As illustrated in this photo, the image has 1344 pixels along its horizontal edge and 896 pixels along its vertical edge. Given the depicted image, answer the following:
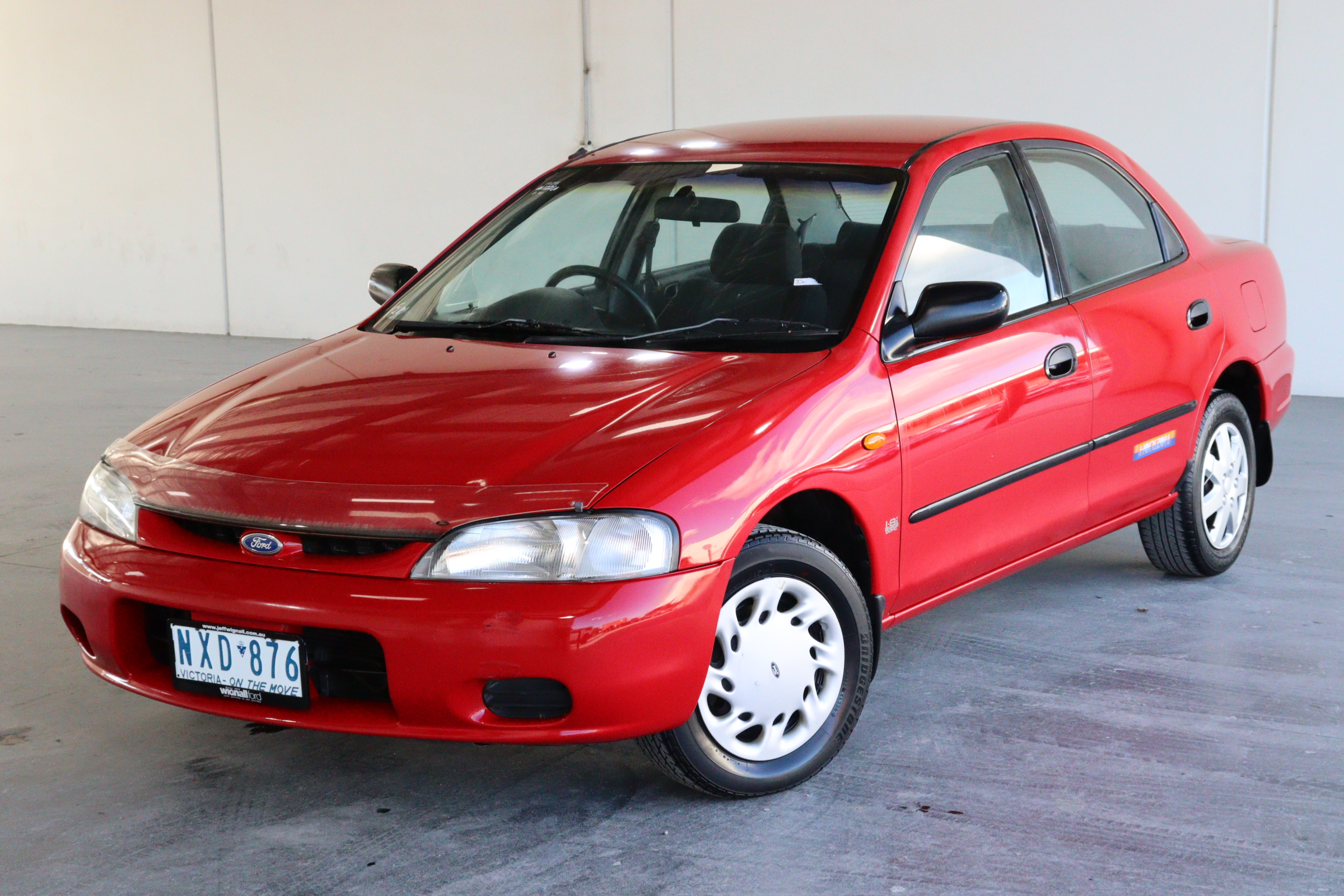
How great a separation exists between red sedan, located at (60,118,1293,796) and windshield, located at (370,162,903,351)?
0.03 ft

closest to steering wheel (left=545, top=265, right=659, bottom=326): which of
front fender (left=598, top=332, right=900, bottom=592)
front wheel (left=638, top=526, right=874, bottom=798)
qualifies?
front fender (left=598, top=332, right=900, bottom=592)

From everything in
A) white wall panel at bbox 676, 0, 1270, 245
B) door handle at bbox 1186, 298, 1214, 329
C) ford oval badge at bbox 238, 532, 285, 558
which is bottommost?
ford oval badge at bbox 238, 532, 285, 558

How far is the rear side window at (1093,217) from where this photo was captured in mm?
3639

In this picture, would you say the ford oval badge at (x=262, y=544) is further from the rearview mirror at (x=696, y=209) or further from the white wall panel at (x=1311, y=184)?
the white wall panel at (x=1311, y=184)

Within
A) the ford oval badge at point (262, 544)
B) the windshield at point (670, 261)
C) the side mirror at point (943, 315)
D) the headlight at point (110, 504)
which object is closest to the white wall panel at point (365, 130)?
the windshield at point (670, 261)

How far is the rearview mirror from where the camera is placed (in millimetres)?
3449

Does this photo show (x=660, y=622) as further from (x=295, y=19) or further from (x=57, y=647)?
(x=295, y=19)

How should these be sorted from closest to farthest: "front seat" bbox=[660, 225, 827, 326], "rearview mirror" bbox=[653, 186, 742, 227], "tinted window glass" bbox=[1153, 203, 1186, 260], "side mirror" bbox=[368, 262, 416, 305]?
"front seat" bbox=[660, 225, 827, 326], "rearview mirror" bbox=[653, 186, 742, 227], "side mirror" bbox=[368, 262, 416, 305], "tinted window glass" bbox=[1153, 203, 1186, 260]

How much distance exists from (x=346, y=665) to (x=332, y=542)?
23 cm

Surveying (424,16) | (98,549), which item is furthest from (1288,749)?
(424,16)

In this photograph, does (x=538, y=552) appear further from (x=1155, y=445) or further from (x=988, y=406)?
(x=1155, y=445)

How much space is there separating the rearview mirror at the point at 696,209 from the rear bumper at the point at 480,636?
1221mm

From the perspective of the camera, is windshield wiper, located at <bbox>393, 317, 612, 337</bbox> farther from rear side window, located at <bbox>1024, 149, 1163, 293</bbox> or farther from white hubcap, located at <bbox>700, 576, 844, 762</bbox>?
rear side window, located at <bbox>1024, 149, 1163, 293</bbox>

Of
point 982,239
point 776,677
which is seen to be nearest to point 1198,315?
point 982,239
